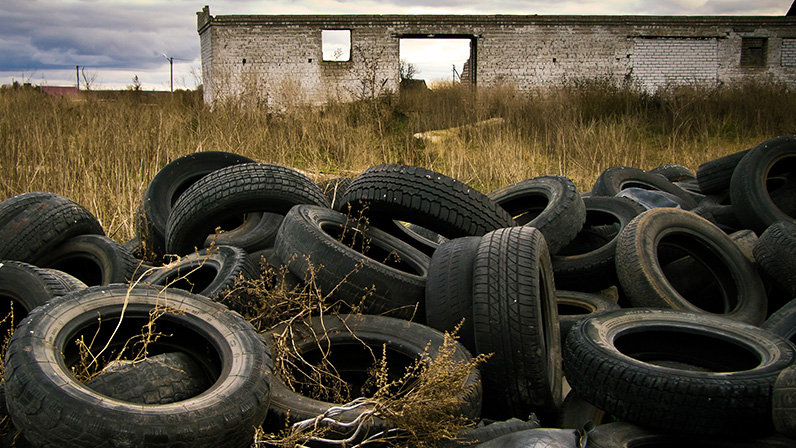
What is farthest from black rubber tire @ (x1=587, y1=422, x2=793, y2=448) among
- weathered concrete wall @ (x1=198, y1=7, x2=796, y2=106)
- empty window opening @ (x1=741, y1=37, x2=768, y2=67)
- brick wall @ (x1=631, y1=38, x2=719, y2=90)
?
empty window opening @ (x1=741, y1=37, x2=768, y2=67)

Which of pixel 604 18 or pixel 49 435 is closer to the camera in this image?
pixel 49 435

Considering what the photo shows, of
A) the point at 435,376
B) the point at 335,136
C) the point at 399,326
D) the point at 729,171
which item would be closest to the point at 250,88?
the point at 335,136

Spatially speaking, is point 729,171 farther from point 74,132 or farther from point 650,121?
point 650,121

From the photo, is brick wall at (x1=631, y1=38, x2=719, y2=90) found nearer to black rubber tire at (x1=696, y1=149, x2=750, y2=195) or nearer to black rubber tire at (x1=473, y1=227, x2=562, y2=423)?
black rubber tire at (x1=696, y1=149, x2=750, y2=195)

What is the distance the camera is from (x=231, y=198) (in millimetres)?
4273

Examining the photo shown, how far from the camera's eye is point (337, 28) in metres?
23.2

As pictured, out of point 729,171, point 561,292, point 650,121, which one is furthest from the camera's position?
point 650,121

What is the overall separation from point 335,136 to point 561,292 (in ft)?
22.8

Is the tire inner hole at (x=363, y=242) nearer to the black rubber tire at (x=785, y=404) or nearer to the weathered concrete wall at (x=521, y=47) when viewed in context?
the black rubber tire at (x=785, y=404)

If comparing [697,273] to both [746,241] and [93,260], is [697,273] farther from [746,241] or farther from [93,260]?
[93,260]

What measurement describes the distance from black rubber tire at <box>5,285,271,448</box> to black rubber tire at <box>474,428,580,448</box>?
0.96 metres

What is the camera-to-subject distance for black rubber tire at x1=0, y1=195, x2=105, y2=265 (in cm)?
419

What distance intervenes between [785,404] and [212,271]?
3.32 metres

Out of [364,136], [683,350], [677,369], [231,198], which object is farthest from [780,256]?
[364,136]
